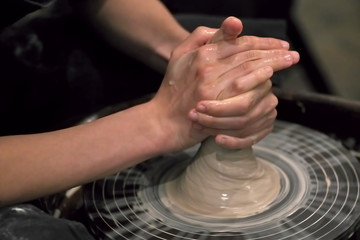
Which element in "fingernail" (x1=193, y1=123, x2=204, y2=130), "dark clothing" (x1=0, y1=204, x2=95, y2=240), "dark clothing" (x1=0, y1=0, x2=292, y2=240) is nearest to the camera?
"dark clothing" (x1=0, y1=204, x2=95, y2=240)

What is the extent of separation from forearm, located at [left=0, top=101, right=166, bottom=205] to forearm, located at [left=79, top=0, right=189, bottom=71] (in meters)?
0.36

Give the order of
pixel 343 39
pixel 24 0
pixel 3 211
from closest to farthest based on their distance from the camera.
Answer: pixel 3 211 < pixel 24 0 < pixel 343 39

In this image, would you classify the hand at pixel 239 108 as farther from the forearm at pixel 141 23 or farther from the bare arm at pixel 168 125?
the forearm at pixel 141 23

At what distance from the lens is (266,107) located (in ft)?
3.44

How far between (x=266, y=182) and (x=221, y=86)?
0.25 m

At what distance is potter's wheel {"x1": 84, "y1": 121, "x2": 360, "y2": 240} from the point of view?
102 cm

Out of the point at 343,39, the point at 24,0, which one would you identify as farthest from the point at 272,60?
the point at 343,39

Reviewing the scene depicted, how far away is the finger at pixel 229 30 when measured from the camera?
3.22ft

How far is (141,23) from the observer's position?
1435mm

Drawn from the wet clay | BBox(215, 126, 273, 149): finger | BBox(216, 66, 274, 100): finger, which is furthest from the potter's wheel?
BBox(216, 66, 274, 100): finger

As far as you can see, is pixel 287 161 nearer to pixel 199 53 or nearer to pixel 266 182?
pixel 266 182

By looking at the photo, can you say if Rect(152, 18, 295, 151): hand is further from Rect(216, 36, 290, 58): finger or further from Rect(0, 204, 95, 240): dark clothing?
Rect(0, 204, 95, 240): dark clothing

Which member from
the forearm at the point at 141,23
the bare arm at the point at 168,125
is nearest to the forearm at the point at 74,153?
the bare arm at the point at 168,125

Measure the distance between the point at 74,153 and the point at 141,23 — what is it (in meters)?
0.53
